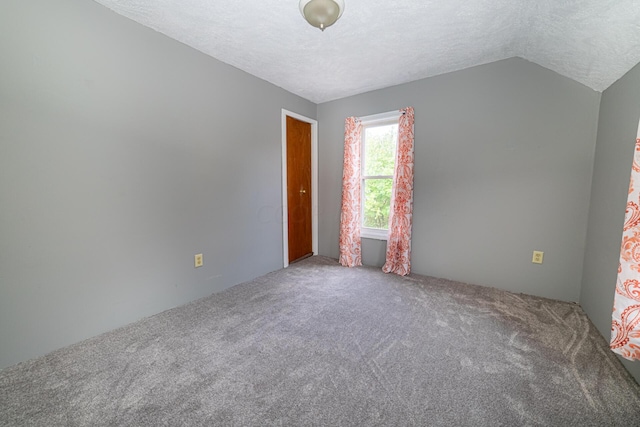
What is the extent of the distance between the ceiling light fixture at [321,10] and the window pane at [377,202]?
202 cm

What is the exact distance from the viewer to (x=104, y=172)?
1.67m

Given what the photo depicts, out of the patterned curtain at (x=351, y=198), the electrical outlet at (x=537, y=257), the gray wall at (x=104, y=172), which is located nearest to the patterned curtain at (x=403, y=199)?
the patterned curtain at (x=351, y=198)

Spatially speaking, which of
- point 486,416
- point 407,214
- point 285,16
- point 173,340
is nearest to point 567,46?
point 407,214

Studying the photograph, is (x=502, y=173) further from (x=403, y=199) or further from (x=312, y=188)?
(x=312, y=188)

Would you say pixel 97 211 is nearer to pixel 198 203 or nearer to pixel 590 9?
pixel 198 203

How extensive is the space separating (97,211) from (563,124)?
3.70 metres

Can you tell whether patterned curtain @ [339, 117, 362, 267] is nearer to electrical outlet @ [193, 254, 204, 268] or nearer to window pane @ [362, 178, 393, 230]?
window pane @ [362, 178, 393, 230]

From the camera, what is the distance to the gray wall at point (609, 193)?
1.54 metres

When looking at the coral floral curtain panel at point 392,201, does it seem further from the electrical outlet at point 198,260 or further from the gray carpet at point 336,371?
the electrical outlet at point 198,260

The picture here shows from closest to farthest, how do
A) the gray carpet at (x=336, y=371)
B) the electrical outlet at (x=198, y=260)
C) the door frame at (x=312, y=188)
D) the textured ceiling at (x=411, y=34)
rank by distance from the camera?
1. the gray carpet at (x=336, y=371)
2. the textured ceiling at (x=411, y=34)
3. the electrical outlet at (x=198, y=260)
4. the door frame at (x=312, y=188)

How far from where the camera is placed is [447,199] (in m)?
2.64

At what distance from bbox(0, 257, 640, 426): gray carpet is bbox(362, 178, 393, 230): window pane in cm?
134

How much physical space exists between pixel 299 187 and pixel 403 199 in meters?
1.39

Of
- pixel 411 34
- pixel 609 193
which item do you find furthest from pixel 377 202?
pixel 609 193
